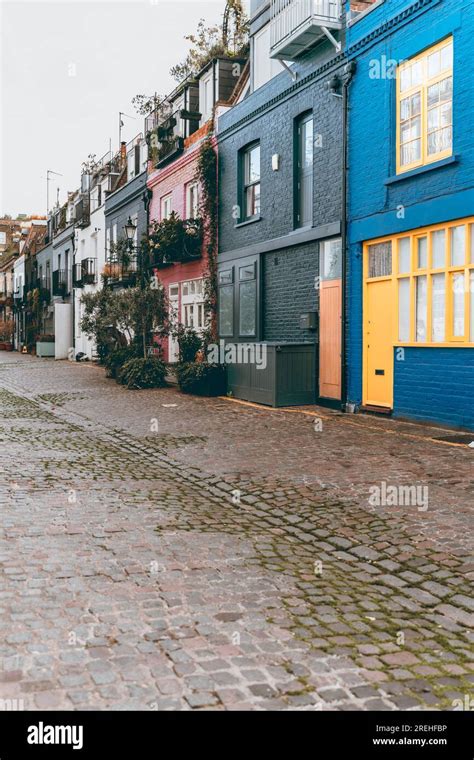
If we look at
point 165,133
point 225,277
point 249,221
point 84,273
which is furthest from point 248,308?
point 84,273

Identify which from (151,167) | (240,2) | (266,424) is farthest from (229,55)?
(266,424)

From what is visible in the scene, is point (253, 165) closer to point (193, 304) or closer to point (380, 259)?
point (193, 304)

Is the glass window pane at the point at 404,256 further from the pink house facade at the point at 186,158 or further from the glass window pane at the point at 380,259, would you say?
the pink house facade at the point at 186,158

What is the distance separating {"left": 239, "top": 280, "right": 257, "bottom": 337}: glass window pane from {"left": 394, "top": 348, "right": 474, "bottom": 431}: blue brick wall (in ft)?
18.6

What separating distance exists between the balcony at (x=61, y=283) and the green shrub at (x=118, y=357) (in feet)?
60.5

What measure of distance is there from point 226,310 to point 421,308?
7894 millimetres

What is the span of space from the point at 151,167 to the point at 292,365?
12929 millimetres

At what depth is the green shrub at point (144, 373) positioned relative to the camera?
1842 cm

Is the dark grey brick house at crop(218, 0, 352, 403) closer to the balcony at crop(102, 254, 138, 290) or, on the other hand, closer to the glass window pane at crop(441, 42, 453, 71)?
the glass window pane at crop(441, 42, 453, 71)

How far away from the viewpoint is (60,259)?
139 ft

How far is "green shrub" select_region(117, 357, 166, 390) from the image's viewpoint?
60.4 ft
